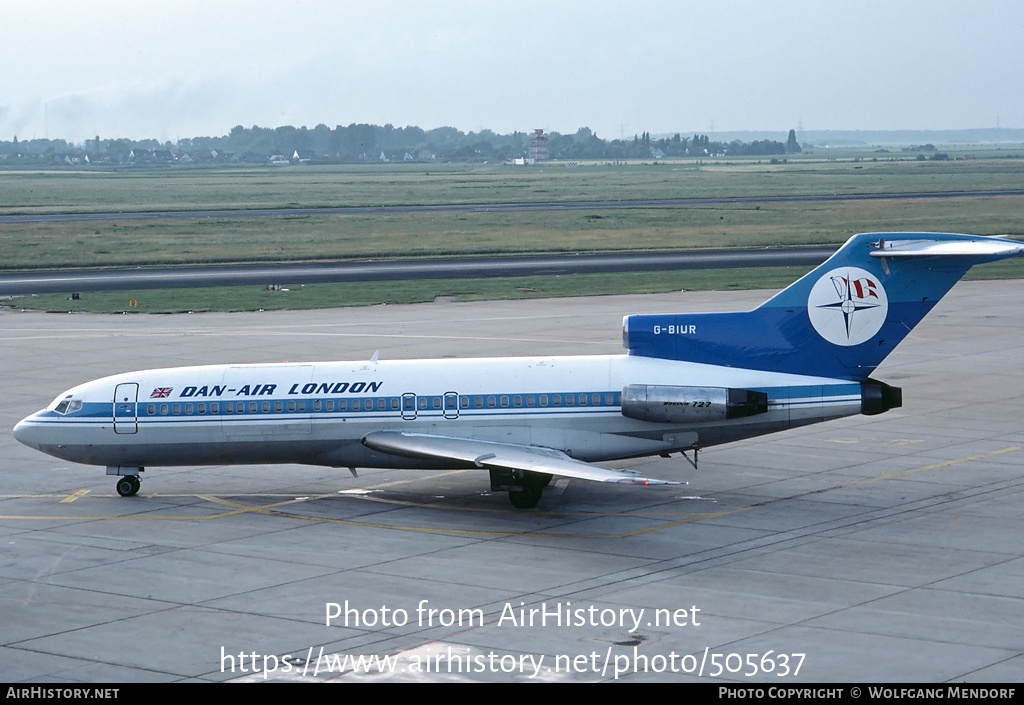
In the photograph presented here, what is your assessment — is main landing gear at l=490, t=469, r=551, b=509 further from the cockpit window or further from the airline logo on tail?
the cockpit window

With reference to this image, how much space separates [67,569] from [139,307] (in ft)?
136

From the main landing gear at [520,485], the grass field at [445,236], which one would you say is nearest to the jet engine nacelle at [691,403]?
the main landing gear at [520,485]

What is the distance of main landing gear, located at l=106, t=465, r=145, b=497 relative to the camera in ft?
98.9

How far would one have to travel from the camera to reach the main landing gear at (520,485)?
27.7 meters

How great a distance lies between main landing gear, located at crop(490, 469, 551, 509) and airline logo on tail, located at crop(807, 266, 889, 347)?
713 centimetres

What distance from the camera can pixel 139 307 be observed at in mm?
63438

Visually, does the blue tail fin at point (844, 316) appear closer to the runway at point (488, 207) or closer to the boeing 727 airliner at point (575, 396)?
the boeing 727 airliner at point (575, 396)

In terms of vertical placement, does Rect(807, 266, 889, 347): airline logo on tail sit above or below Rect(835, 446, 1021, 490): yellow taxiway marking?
above

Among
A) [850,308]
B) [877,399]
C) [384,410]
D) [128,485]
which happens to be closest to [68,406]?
[128,485]

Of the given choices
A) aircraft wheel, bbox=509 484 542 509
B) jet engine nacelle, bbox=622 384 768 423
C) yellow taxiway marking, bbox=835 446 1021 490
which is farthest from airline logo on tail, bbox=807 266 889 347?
aircraft wheel, bbox=509 484 542 509

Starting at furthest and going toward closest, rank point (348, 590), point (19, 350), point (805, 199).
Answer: point (805, 199) < point (19, 350) < point (348, 590)

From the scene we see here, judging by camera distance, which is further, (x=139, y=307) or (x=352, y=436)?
(x=139, y=307)

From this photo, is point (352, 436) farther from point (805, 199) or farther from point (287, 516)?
point (805, 199)
